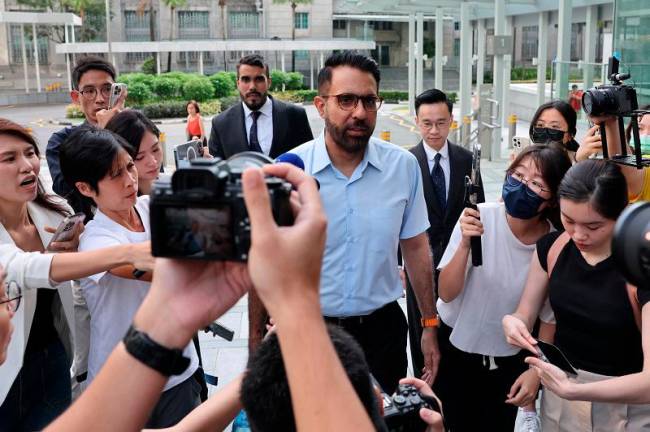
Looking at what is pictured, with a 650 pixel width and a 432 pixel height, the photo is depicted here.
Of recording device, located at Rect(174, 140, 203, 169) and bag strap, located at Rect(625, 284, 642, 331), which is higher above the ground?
recording device, located at Rect(174, 140, 203, 169)

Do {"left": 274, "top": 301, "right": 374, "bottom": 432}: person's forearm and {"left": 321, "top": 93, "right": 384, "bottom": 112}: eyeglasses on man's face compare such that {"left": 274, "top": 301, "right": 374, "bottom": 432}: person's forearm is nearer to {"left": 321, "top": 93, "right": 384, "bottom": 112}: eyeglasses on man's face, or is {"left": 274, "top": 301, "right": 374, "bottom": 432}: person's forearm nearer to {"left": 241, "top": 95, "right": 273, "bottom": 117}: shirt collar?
{"left": 321, "top": 93, "right": 384, "bottom": 112}: eyeglasses on man's face

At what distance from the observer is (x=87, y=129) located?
2.98 meters

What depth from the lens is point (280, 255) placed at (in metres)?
1.07

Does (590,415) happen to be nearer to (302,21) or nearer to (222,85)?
(222,85)

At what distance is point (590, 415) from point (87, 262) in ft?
6.31

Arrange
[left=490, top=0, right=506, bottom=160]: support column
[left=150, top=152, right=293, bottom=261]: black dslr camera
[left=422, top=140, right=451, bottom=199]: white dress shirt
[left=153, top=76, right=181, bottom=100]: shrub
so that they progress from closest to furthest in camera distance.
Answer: [left=150, top=152, right=293, bottom=261]: black dslr camera < [left=422, top=140, right=451, bottom=199]: white dress shirt < [left=490, top=0, right=506, bottom=160]: support column < [left=153, top=76, right=181, bottom=100]: shrub

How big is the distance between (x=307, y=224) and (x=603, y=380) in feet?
5.84

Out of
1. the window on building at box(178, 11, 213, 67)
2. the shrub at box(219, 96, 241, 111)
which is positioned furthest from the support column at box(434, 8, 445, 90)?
the window on building at box(178, 11, 213, 67)

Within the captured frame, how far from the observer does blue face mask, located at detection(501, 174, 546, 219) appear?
3.01 m

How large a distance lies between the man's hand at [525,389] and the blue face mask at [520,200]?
67 centimetres

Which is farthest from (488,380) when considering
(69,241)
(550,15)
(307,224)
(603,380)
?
(550,15)

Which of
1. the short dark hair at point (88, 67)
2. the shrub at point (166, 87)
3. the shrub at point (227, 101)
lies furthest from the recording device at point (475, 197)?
the shrub at point (166, 87)

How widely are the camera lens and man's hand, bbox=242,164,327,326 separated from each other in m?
2.65

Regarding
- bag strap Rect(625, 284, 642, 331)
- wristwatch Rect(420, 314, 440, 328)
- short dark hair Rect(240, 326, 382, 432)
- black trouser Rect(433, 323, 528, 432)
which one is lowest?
black trouser Rect(433, 323, 528, 432)
